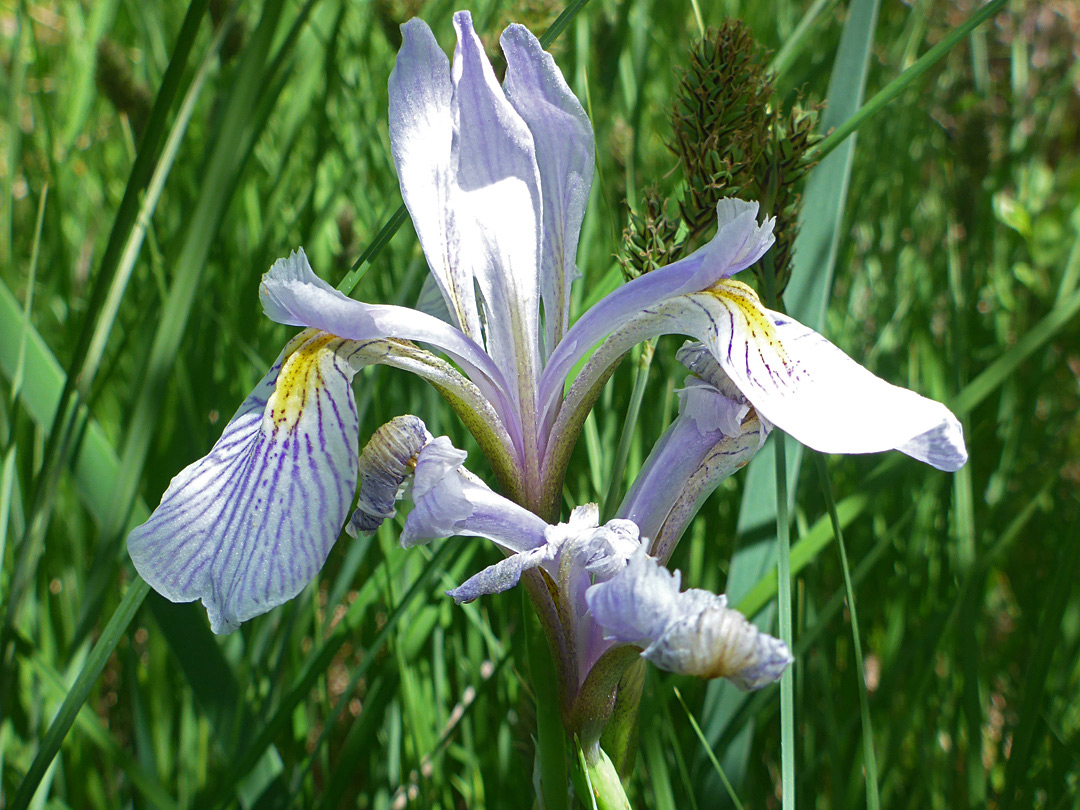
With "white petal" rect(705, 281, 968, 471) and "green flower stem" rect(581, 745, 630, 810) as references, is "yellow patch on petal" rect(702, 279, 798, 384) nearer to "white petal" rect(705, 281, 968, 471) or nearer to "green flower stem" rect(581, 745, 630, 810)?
"white petal" rect(705, 281, 968, 471)

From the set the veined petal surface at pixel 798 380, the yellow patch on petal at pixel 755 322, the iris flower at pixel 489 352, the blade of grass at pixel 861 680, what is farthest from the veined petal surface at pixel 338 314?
the blade of grass at pixel 861 680

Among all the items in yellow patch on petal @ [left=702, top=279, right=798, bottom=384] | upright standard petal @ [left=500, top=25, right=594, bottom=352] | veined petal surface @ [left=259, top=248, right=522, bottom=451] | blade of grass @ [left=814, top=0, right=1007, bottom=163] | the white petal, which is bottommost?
veined petal surface @ [left=259, top=248, right=522, bottom=451]

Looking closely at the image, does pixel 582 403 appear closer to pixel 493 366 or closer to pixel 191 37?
pixel 493 366

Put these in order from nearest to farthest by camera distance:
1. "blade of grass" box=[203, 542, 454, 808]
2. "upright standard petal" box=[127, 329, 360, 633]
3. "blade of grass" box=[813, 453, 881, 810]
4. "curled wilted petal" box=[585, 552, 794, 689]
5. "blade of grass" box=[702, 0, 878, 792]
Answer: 1. "curled wilted petal" box=[585, 552, 794, 689]
2. "upright standard petal" box=[127, 329, 360, 633]
3. "blade of grass" box=[813, 453, 881, 810]
4. "blade of grass" box=[203, 542, 454, 808]
5. "blade of grass" box=[702, 0, 878, 792]

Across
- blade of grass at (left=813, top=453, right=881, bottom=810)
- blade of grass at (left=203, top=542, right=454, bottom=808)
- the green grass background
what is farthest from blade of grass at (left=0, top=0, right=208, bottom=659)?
blade of grass at (left=813, top=453, right=881, bottom=810)

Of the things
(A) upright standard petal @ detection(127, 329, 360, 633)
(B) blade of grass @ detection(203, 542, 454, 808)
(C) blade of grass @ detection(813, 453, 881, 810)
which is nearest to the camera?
(A) upright standard petal @ detection(127, 329, 360, 633)

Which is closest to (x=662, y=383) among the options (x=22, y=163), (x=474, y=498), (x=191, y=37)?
(x=474, y=498)

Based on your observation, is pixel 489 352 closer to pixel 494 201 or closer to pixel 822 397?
pixel 494 201

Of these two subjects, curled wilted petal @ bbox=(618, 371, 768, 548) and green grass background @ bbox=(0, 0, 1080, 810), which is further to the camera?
green grass background @ bbox=(0, 0, 1080, 810)
